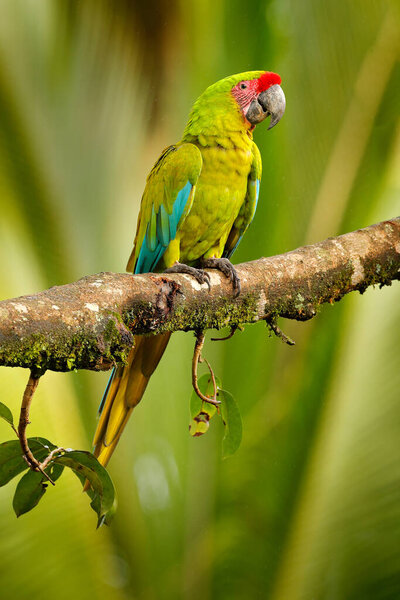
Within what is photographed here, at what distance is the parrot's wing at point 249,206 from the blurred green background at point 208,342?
0.15 meters

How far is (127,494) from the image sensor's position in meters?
1.91

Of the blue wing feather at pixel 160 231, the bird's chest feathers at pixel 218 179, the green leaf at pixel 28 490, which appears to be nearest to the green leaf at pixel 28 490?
the green leaf at pixel 28 490

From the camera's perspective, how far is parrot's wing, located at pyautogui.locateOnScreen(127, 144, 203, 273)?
1.67 m

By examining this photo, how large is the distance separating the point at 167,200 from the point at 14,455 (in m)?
0.91

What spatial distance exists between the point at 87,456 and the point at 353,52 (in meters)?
1.74

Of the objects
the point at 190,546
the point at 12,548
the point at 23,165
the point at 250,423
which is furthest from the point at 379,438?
the point at 23,165

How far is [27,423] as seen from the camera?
88 centimetres

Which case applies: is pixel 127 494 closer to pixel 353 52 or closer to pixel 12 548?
pixel 12 548

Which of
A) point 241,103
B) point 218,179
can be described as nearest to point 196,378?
point 218,179

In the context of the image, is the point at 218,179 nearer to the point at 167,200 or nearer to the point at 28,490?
the point at 167,200

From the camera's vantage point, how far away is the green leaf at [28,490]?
979mm

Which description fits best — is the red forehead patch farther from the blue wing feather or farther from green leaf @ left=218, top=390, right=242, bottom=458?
green leaf @ left=218, top=390, right=242, bottom=458

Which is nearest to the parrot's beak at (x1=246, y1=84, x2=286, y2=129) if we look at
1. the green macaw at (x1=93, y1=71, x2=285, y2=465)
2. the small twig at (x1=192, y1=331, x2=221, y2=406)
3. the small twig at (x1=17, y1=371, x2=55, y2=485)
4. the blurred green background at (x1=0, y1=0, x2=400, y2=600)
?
the green macaw at (x1=93, y1=71, x2=285, y2=465)

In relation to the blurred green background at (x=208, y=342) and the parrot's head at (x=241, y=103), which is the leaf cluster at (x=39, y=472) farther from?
the parrot's head at (x=241, y=103)
